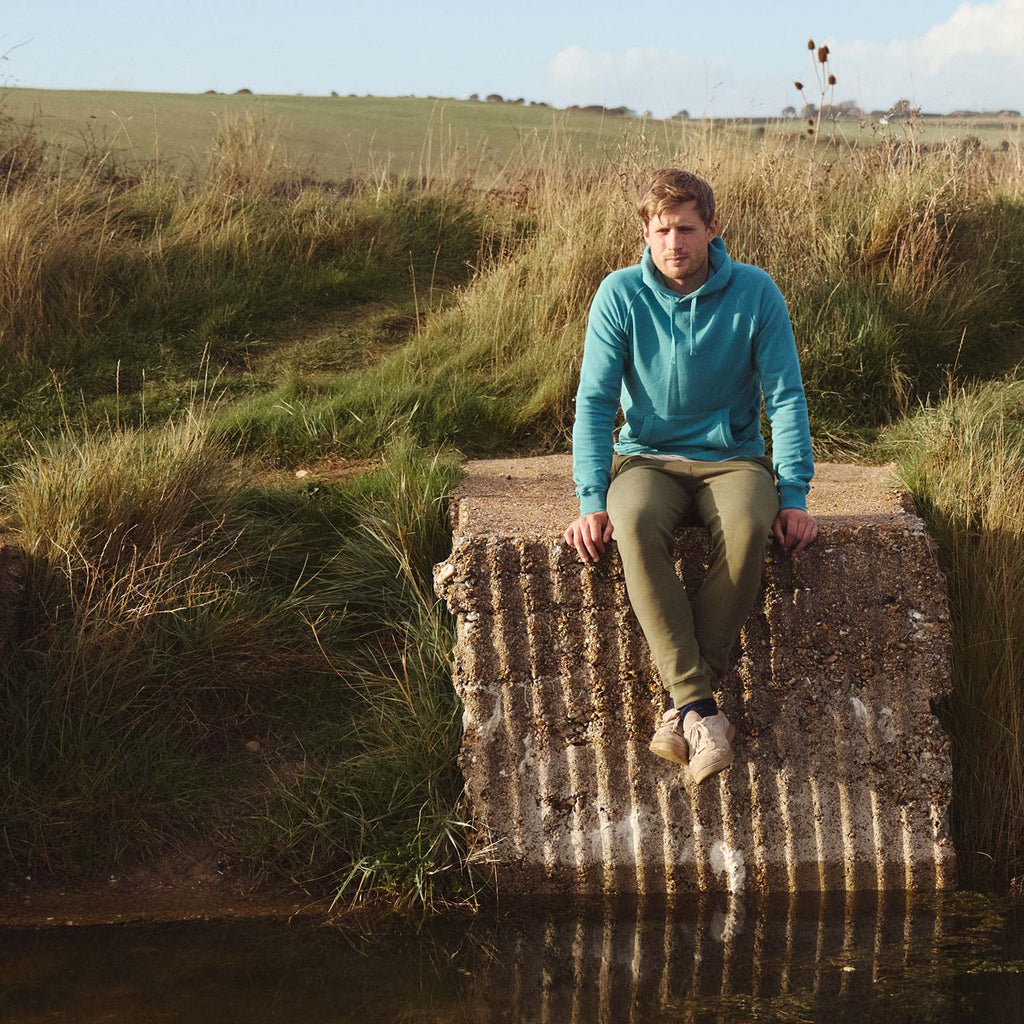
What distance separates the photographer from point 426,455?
4934 millimetres

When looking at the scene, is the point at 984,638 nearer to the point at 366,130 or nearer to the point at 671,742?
the point at 671,742

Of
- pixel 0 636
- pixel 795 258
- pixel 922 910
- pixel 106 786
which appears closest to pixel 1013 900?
pixel 922 910

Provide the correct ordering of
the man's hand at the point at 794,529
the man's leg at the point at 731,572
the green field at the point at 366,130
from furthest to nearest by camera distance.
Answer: the green field at the point at 366,130, the man's hand at the point at 794,529, the man's leg at the point at 731,572

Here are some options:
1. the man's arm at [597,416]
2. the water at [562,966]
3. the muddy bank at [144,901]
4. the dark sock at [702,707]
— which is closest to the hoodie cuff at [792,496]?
the man's arm at [597,416]

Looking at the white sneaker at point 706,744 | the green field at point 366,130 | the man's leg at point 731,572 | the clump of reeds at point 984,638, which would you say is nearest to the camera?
the white sneaker at point 706,744

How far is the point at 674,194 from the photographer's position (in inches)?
132

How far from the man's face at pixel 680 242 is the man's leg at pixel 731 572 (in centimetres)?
66

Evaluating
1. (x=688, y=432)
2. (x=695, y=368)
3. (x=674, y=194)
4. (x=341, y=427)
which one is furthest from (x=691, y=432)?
(x=341, y=427)

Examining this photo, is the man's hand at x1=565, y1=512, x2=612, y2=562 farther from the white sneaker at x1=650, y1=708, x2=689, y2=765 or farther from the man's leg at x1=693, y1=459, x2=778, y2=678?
the white sneaker at x1=650, y1=708, x2=689, y2=765

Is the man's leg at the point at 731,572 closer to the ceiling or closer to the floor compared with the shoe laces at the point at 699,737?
closer to the ceiling

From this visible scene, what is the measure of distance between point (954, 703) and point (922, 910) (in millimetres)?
722

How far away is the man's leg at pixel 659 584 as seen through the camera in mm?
3172

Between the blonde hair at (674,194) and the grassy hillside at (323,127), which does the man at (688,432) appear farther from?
the grassy hillside at (323,127)

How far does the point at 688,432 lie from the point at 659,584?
1.86 ft
